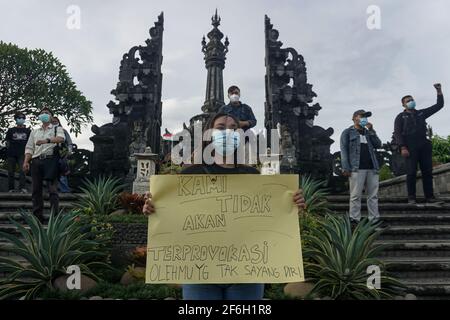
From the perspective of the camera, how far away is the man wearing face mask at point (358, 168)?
636cm

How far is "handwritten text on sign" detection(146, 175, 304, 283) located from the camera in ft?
7.64

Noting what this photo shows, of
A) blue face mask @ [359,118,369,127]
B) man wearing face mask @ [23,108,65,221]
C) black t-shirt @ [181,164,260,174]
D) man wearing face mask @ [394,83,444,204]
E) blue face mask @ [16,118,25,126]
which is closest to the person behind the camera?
black t-shirt @ [181,164,260,174]

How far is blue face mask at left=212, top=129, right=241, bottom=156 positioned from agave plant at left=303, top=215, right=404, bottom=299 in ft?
8.36

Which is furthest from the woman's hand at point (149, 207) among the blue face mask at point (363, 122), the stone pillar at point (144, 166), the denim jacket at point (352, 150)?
the stone pillar at point (144, 166)

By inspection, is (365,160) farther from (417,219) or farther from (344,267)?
(344,267)

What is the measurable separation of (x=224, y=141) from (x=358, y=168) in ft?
14.9

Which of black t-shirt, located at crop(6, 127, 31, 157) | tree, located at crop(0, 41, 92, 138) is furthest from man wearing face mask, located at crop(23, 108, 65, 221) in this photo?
tree, located at crop(0, 41, 92, 138)

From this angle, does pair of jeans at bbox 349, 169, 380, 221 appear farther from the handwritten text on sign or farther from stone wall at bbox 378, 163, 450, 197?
stone wall at bbox 378, 163, 450, 197

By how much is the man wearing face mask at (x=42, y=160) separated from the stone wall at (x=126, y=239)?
146cm

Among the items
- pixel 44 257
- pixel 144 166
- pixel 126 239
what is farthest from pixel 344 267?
pixel 144 166

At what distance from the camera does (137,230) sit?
5.72 metres

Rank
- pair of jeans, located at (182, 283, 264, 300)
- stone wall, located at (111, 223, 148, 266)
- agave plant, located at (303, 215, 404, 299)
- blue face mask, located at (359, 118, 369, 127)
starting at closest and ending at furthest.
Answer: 1. pair of jeans, located at (182, 283, 264, 300)
2. agave plant, located at (303, 215, 404, 299)
3. stone wall, located at (111, 223, 148, 266)
4. blue face mask, located at (359, 118, 369, 127)
